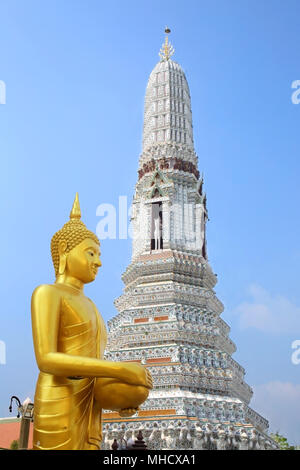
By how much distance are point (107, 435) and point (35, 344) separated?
12.4 meters

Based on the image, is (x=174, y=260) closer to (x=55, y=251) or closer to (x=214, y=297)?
(x=214, y=297)

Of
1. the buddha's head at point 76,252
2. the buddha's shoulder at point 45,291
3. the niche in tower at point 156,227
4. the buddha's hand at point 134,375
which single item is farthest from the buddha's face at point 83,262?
the niche in tower at point 156,227

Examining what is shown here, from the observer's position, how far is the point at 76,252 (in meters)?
6.96

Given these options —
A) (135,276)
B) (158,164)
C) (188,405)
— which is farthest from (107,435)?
(158,164)

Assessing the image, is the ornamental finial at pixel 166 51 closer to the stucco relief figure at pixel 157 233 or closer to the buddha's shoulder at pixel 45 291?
the stucco relief figure at pixel 157 233

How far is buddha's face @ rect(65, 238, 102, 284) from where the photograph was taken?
691cm

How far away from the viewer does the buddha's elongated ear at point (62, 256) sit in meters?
6.97

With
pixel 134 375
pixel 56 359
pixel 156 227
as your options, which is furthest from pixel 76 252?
pixel 156 227

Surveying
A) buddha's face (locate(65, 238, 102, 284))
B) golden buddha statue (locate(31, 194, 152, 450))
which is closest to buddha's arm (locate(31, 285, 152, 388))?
golden buddha statue (locate(31, 194, 152, 450))

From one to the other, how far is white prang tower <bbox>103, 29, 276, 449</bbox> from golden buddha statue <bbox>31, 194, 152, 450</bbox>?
1117cm

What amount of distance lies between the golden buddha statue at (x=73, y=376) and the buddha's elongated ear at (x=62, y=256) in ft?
0.78

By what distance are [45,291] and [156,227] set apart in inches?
654

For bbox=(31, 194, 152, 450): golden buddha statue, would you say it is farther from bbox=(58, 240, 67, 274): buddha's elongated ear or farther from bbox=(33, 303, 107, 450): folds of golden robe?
bbox=(58, 240, 67, 274): buddha's elongated ear

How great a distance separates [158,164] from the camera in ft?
79.4
